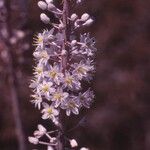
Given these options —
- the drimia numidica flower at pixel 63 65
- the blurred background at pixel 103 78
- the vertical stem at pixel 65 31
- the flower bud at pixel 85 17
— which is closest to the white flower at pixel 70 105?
the drimia numidica flower at pixel 63 65

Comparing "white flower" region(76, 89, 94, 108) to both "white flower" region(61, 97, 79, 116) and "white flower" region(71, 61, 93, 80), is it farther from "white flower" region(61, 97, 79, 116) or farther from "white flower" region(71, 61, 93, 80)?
"white flower" region(71, 61, 93, 80)

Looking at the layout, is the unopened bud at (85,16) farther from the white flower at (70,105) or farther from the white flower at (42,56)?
the white flower at (70,105)

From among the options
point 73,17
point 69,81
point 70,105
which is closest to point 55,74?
point 69,81

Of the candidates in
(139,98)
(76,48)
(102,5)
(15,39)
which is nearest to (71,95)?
(76,48)

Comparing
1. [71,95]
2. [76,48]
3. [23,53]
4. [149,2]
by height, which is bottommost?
[71,95]

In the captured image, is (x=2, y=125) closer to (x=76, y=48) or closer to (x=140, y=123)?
(x=140, y=123)

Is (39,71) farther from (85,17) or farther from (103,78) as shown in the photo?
(103,78)
